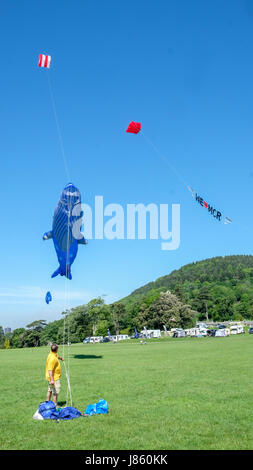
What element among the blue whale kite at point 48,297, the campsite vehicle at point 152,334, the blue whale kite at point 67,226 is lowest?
the campsite vehicle at point 152,334

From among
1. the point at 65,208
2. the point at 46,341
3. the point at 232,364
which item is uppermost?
the point at 65,208

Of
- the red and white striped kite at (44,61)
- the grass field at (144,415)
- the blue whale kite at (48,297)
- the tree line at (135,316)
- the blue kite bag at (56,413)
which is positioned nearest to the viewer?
the grass field at (144,415)

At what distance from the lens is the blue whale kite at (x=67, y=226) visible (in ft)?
55.1

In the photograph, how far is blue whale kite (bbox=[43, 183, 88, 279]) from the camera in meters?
16.8

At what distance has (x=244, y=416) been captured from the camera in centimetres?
845

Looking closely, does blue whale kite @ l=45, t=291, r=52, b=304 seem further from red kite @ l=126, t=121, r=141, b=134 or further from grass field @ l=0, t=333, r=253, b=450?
red kite @ l=126, t=121, r=141, b=134

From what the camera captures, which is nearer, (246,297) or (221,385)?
(221,385)

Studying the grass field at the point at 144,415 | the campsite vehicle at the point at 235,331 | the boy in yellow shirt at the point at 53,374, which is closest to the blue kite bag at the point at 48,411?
the grass field at the point at 144,415

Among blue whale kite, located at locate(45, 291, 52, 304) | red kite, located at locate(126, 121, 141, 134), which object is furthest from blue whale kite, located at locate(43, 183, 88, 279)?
blue whale kite, located at locate(45, 291, 52, 304)

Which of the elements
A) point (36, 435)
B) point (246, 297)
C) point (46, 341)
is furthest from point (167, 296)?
point (36, 435)

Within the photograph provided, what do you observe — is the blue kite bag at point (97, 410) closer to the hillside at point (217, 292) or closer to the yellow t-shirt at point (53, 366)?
the yellow t-shirt at point (53, 366)

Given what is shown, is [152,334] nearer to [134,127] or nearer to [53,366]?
[134,127]
